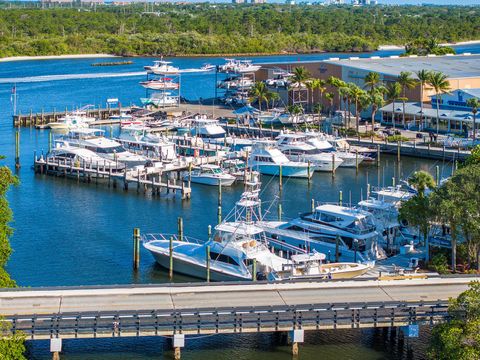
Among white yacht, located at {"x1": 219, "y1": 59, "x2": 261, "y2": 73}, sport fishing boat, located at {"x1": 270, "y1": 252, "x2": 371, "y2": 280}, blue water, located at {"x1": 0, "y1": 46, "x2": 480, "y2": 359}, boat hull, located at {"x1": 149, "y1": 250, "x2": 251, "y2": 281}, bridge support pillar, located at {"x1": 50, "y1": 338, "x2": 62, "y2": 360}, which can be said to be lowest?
blue water, located at {"x1": 0, "y1": 46, "x2": 480, "y2": 359}

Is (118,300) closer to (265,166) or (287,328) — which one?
(287,328)

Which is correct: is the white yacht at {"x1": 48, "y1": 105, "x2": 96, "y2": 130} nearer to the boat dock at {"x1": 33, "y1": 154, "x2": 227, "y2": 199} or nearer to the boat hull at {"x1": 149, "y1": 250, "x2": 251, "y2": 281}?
the boat dock at {"x1": 33, "y1": 154, "x2": 227, "y2": 199}

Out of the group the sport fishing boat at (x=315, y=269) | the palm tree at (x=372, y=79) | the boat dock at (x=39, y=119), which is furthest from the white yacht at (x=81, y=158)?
the sport fishing boat at (x=315, y=269)

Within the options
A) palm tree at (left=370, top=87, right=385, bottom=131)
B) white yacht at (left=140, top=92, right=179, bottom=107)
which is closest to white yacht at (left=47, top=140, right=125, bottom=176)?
palm tree at (left=370, top=87, right=385, bottom=131)

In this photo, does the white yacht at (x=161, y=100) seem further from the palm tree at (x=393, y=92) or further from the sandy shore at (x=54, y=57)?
the sandy shore at (x=54, y=57)

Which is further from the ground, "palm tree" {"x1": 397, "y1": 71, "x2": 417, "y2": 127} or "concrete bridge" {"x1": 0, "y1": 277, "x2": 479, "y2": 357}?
"palm tree" {"x1": 397, "y1": 71, "x2": 417, "y2": 127}

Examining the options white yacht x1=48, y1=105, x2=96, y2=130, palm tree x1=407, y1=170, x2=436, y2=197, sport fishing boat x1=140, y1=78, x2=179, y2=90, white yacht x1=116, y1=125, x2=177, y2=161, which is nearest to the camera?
palm tree x1=407, y1=170, x2=436, y2=197

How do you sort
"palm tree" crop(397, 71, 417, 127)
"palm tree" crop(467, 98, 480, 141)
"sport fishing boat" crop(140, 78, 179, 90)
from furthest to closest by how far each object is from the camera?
"sport fishing boat" crop(140, 78, 179, 90) → "palm tree" crop(397, 71, 417, 127) → "palm tree" crop(467, 98, 480, 141)
